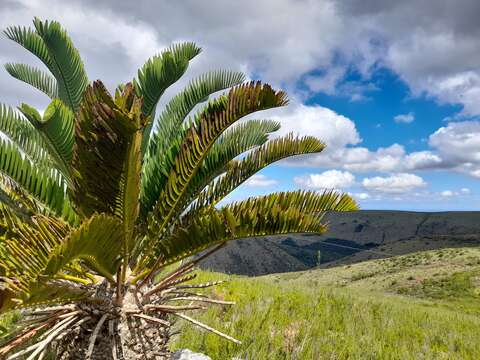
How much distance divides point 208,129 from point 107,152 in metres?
0.92

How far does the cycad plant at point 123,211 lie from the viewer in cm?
284

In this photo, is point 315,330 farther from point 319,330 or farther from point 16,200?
point 16,200

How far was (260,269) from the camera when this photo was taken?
317ft

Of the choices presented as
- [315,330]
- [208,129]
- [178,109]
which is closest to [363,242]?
[315,330]

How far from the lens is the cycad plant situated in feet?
9.31

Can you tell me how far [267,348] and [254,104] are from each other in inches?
131

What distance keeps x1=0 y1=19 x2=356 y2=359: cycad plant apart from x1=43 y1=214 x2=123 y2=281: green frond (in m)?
0.01

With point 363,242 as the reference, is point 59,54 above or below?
above

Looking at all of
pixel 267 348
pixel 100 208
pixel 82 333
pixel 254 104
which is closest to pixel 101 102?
pixel 100 208

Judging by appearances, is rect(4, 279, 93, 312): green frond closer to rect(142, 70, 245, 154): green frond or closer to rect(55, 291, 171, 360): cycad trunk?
rect(55, 291, 171, 360): cycad trunk

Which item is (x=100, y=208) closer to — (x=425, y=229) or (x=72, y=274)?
(x=72, y=274)

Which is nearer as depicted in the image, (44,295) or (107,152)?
(44,295)

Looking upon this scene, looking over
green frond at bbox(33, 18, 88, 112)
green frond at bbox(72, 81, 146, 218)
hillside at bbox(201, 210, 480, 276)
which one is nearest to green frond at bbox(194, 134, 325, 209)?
green frond at bbox(72, 81, 146, 218)

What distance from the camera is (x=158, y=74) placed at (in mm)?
4836
